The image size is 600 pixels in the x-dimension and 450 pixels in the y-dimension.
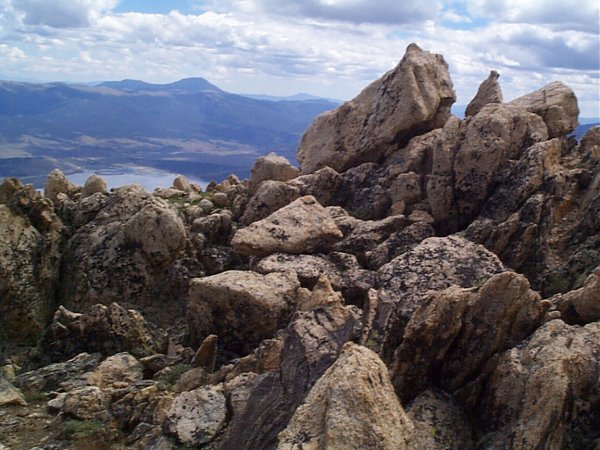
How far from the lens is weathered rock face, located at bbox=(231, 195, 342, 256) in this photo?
1302 inches

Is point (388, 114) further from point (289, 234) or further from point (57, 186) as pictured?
point (57, 186)

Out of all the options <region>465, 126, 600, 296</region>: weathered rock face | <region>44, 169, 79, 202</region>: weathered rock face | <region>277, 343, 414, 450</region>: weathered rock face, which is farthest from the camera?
<region>44, 169, 79, 202</region>: weathered rock face

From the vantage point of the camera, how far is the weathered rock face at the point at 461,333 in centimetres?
1922

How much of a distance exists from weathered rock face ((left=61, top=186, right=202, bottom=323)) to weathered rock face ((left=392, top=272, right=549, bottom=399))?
19.4 m

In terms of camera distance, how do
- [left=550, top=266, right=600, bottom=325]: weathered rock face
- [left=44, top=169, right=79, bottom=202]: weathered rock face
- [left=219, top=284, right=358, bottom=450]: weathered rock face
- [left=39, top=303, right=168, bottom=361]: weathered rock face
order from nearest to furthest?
[left=219, top=284, right=358, bottom=450]: weathered rock face, [left=550, top=266, right=600, bottom=325]: weathered rock face, [left=39, top=303, right=168, bottom=361]: weathered rock face, [left=44, top=169, right=79, bottom=202]: weathered rock face

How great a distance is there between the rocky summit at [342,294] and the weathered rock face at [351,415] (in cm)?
6

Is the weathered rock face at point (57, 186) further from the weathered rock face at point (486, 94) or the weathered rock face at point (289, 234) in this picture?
the weathered rock face at point (486, 94)

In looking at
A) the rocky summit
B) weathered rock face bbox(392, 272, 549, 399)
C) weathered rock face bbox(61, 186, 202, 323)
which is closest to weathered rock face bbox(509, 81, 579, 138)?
the rocky summit

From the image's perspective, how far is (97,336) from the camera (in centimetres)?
2852

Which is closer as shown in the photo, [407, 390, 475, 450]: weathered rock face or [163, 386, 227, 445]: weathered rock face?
[407, 390, 475, 450]: weathered rock face

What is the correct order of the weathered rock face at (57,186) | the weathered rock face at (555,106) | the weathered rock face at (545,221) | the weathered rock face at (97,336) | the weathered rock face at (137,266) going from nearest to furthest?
the weathered rock face at (545,221)
the weathered rock face at (97,336)
the weathered rock face at (137,266)
the weathered rock face at (555,106)
the weathered rock face at (57,186)

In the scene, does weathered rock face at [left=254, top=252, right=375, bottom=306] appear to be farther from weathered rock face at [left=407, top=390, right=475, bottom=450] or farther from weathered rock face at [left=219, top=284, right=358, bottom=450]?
weathered rock face at [left=407, top=390, right=475, bottom=450]

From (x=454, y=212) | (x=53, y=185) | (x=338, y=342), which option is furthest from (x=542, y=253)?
(x=53, y=185)

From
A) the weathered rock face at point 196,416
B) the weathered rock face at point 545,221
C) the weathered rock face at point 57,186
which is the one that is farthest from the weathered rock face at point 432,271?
the weathered rock face at point 57,186
